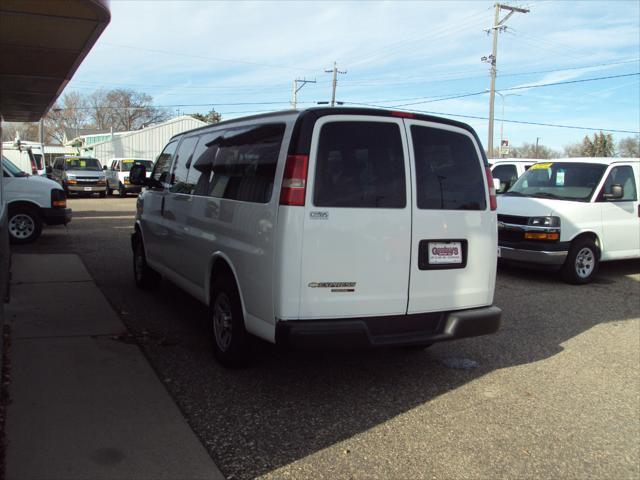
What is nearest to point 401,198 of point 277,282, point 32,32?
point 277,282

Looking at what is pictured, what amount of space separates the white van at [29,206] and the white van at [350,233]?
27.2ft

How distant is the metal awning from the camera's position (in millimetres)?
3689

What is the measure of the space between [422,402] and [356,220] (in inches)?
59.4

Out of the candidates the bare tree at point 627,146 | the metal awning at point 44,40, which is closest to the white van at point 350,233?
the metal awning at point 44,40

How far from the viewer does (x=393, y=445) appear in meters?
3.59

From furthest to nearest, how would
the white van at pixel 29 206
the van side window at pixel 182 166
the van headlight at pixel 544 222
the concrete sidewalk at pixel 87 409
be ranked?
the white van at pixel 29 206 < the van headlight at pixel 544 222 < the van side window at pixel 182 166 < the concrete sidewalk at pixel 87 409

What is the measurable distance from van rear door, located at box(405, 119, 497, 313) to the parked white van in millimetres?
4599

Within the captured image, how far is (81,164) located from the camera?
2778cm

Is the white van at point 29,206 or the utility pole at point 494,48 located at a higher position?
the utility pole at point 494,48

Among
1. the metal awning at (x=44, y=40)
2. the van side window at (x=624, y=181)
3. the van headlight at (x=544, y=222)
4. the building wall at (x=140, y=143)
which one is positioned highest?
the building wall at (x=140, y=143)

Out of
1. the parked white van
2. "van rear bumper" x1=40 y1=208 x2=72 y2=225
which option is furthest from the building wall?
the parked white van

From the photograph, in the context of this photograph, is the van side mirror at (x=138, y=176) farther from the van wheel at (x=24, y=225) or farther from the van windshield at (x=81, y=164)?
the van windshield at (x=81, y=164)

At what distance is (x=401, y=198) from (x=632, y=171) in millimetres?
7340

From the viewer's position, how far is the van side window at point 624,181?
9.23 metres
